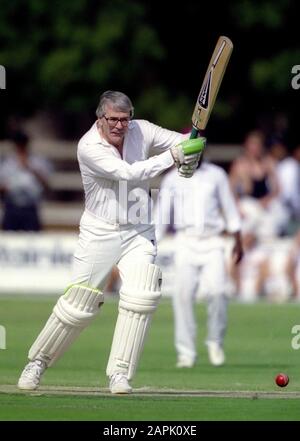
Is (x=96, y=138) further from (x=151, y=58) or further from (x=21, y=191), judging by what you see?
(x=151, y=58)

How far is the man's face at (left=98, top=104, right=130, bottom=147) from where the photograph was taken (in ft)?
31.9

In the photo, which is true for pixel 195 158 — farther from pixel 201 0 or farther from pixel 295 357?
pixel 201 0

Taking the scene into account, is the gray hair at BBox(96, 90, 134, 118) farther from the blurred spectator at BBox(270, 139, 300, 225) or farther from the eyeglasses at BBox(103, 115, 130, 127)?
the blurred spectator at BBox(270, 139, 300, 225)

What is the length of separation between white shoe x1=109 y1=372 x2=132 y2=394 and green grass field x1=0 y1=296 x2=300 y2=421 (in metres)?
0.10

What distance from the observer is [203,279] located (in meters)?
13.1

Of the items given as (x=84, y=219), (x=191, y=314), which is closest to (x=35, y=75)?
(x=191, y=314)

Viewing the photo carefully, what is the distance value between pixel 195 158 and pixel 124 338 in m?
1.22

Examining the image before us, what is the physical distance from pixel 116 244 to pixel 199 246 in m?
3.12

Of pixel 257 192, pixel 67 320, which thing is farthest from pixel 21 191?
pixel 67 320

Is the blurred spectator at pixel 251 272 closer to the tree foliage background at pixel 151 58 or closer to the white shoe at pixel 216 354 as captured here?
the tree foliage background at pixel 151 58

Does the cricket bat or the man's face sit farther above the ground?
the cricket bat

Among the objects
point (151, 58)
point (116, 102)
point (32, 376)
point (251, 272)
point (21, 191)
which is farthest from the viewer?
point (151, 58)

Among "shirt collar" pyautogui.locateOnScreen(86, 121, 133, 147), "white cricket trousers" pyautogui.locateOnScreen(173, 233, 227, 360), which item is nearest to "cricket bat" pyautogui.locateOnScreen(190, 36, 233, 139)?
"shirt collar" pyautogui.locateOnScreen(86, 121, 133, 147)

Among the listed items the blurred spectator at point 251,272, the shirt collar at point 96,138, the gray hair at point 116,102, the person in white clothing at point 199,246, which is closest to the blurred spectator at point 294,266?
the blurred spectator at point 251,272
